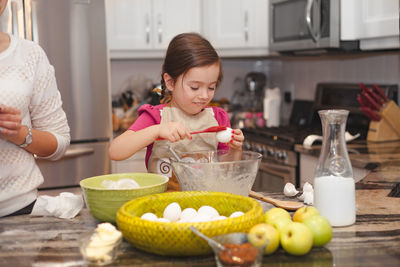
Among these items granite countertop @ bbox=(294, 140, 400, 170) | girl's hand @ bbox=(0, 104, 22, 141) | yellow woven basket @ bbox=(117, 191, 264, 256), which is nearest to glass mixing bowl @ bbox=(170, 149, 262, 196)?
yellow woven basket @ bbox=(117, 191, 264, 256)

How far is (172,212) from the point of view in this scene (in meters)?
1.09

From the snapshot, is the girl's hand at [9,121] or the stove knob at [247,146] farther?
the stove knob at [247,146]

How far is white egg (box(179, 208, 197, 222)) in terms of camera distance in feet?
3.51

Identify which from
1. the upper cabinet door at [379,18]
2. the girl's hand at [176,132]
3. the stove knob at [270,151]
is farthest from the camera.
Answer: the stove knob at [270,151]

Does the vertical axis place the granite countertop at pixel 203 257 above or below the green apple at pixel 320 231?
below

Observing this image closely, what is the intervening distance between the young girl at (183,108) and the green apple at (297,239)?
54cm

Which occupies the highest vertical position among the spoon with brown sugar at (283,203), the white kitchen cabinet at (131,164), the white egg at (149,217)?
the white egg at (149,217)

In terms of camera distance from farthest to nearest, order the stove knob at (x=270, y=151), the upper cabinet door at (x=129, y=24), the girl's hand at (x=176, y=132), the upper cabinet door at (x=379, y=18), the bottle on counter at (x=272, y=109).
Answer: the bottle on counter at (x=272, y=109) < the upper cabinet door at (x=129, y=24) < the stove knob at (x=270, y=151) < the upper cabinet door at (x=379, y=18) < the girl's hand at (x=176, y=132)

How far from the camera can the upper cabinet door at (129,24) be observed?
3426 mm

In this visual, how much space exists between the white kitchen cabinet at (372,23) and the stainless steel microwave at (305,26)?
49mm

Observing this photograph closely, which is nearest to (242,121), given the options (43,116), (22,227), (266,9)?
(266,9)

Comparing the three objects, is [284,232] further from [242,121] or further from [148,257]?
[242,121]

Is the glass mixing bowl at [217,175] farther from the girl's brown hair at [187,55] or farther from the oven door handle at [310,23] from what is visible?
the oven door handle at [310,23]

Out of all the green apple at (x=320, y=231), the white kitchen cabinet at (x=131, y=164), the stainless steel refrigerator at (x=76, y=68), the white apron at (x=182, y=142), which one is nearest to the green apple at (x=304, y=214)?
the green apple at (x=320, y=231)
